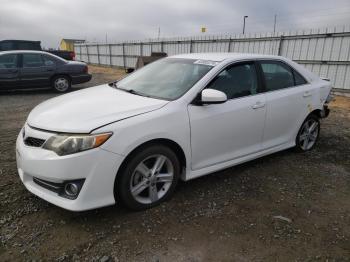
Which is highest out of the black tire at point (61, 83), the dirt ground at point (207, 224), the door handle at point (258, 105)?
the door handle at point (258, 105)

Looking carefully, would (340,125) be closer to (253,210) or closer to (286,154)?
(286,154)

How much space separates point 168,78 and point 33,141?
1662mm

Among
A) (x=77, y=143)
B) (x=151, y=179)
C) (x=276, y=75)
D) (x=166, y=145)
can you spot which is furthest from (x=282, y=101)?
(x=77, y=143)

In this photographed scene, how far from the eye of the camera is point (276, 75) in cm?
422

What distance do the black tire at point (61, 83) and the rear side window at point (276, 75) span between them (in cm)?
853

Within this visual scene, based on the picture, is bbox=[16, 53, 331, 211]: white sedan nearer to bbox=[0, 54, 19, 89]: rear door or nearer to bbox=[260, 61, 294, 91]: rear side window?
bbox=[260, 61, 294, 91]: rear side window

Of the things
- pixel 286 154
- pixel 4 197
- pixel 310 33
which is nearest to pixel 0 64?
pixel 4 197

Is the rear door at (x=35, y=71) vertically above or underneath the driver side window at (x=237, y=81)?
underneath

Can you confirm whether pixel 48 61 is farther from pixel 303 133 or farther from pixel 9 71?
pixel 303 133

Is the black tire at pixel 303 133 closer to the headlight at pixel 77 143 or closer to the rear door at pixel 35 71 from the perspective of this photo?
the headlight at pixel 77 143

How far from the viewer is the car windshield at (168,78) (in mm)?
3371

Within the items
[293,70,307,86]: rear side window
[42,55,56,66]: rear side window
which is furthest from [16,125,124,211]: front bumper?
[42,55,56,66]: rear side window

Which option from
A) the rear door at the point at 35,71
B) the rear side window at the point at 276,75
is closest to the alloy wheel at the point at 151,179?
the rear side window at the point at 276,75

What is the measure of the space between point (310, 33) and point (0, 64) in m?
10.9
